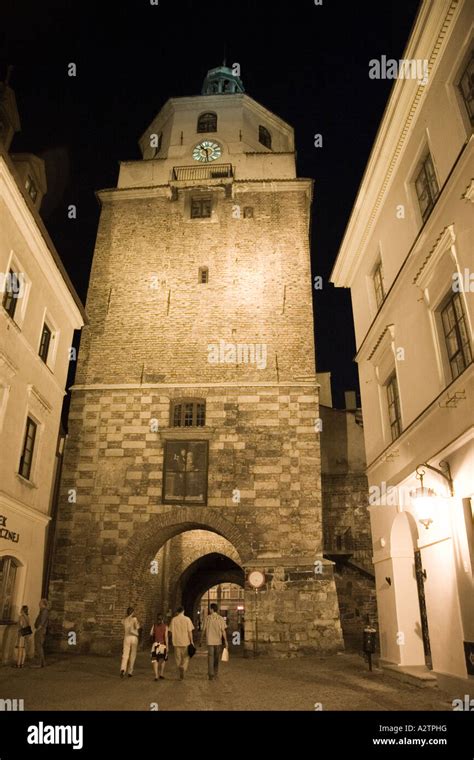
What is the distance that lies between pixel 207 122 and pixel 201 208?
5591 millimetres

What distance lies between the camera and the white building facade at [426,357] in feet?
25.2

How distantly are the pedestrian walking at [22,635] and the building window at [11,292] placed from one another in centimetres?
665

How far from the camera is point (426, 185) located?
Answer: 10008 mm

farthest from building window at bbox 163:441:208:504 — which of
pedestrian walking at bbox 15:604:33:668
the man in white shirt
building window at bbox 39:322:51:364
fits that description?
the man in white shirt

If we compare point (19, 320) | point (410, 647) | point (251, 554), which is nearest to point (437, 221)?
point (410, 647)

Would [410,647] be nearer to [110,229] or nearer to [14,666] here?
[14,666]

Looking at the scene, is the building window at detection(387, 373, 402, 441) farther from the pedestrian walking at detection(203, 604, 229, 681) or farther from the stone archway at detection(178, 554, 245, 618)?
the stone archway at detection(178, 554, 245, 618)

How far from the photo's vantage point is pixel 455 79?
870 centimetres

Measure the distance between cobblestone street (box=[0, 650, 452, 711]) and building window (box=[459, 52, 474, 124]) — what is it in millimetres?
8588

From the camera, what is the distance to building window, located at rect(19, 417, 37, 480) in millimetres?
13242

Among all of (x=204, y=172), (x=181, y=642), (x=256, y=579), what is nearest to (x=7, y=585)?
(x=181, y=642)

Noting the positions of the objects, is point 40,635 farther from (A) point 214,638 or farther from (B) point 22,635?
(A) point 214,638

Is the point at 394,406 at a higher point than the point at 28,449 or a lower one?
higher

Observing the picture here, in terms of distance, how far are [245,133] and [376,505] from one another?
60.3ft
